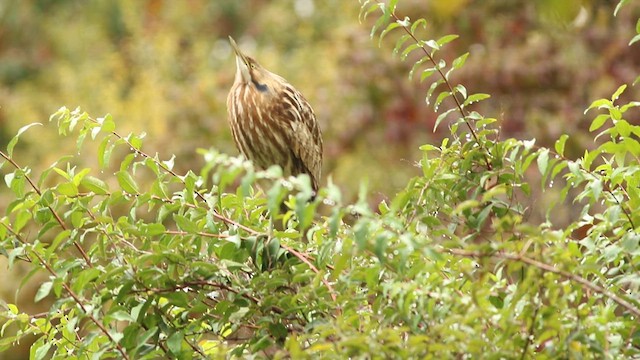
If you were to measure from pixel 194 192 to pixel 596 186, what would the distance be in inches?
35.1

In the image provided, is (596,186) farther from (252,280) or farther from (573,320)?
(252,280)

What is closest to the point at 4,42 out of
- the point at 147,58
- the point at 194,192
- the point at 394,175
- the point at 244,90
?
the point at 147,58

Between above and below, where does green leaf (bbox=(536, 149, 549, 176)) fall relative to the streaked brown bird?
above

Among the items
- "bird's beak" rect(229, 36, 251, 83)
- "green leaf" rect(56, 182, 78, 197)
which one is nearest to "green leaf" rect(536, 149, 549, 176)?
"green leaf" rect(56, 182, 78, 197)

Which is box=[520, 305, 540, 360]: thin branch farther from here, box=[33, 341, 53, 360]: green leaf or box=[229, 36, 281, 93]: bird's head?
box=[229, 36, 281, 93]: bird's head

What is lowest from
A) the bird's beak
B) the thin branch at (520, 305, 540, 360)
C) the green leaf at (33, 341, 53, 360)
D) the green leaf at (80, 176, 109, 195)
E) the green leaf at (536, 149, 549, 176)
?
the green leaf at (33, 341, 53, 360)

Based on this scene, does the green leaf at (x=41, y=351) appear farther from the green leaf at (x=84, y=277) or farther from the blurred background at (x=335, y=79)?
the blurred background at (x=335, y=79)

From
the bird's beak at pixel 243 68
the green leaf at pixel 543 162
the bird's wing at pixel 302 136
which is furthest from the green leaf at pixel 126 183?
the bird's beak at pixel 243 68

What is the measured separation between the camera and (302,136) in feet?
14.5

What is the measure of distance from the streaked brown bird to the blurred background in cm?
69

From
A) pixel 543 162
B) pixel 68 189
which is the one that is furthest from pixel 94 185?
pixel 543 162

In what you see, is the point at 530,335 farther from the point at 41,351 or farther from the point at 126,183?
the point at 41,351

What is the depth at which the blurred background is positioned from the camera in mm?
7188

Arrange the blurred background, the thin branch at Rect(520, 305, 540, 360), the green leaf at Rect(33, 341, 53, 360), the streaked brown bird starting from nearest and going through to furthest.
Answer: the thin branch at Rect(520, 305, 540, 360) → the green leaf at Rect(33, 341, 53, 360) → the streaked brown bird → the blurred background
